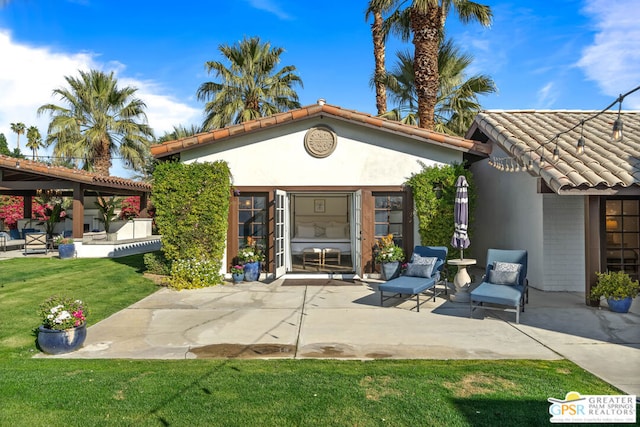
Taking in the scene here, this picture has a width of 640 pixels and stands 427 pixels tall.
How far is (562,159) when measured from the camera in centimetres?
805

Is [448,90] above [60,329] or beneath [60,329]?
above

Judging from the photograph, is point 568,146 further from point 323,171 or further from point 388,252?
point 323,171

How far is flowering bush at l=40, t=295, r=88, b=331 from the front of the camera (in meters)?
5.15

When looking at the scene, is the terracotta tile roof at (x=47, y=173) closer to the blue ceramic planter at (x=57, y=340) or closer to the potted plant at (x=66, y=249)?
the potted plant at (x=66, y=249)

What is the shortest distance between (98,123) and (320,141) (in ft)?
49.3

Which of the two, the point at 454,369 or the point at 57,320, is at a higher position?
the point at 57,320

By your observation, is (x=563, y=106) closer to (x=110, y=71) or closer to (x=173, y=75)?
(x=173, y=75)

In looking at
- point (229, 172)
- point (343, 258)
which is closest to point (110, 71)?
point (229, 172)

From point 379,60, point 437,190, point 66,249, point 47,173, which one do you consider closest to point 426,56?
point 379,60

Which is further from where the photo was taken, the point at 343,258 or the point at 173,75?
the point at 173,75

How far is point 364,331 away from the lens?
6121 mm

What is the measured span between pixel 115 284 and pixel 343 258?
8.03m

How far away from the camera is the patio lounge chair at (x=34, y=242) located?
52.0 ft

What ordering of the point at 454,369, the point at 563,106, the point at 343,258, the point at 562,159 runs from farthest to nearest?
1. the point at 343,258
2. the point at 563,106
3. the point at 562,159
4. the point at 454,369
